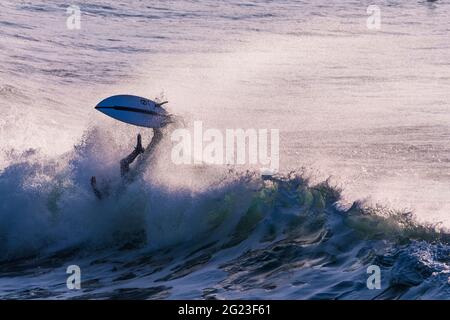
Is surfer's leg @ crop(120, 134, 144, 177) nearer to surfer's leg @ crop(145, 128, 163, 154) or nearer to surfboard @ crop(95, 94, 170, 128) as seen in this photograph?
surfer's leg @ crop(145, 128, 163, 154)

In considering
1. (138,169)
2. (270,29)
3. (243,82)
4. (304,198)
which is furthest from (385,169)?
(270,29)

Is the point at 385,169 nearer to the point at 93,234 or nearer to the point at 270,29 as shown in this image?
the point at 93,234

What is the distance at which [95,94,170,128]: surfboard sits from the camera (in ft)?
53.1

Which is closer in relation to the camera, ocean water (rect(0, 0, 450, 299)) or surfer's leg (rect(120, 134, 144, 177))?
ocean water (rect(0, 0, 450, 299))

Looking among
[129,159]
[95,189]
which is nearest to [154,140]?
[129,159]

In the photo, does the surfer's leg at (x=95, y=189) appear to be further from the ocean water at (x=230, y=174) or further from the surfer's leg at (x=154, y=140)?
the surfer's leg at (x=154, y=140)

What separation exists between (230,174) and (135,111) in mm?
1827

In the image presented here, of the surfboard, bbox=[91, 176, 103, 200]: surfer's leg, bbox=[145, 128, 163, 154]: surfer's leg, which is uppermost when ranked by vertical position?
the surfboard

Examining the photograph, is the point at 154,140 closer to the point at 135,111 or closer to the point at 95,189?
the point at 135,111

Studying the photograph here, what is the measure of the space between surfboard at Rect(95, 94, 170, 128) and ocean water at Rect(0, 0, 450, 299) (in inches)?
24.1

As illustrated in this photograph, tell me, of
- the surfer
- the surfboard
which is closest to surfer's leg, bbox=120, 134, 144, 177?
the surfer

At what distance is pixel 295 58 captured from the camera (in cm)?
3052

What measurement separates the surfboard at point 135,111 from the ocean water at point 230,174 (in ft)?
2.01

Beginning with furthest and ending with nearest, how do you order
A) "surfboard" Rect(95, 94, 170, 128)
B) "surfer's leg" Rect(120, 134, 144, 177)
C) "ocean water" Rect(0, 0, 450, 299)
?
"surfboard" Rect(95, 94, 170, 128), "surfer's leg" Rect(120, 134, 144, 177), "ocean water" Rect(0, 0, 450, 299)
